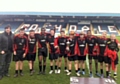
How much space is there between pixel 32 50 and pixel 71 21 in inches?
1100

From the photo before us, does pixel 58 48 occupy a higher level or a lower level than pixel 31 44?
lower

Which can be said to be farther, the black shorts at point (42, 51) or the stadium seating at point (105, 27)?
the stadium seating at point (105, 27)

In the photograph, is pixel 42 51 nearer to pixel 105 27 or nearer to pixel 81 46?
pixel 81 46

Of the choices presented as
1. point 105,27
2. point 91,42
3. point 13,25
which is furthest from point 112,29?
point 91,42

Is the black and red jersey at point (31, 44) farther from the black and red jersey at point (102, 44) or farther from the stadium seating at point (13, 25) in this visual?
the stadium seating at point (13, 25)

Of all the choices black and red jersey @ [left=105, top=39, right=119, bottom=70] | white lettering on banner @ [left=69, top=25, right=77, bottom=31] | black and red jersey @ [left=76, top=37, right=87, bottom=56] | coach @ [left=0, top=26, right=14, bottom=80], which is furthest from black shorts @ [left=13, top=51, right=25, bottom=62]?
white lettering on banner @ [left=69, top=25, right=77, bottom=31]

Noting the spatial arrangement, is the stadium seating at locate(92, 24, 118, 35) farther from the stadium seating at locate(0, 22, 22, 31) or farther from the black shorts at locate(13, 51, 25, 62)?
the black shorts at locate(13, 51, 25, 62)

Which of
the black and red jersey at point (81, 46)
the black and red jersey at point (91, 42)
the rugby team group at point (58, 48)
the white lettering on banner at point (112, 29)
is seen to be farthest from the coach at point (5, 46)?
the white lettering on banner at point (112, 29)

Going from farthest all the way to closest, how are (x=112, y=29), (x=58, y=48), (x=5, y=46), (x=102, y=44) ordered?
(x=112, y=29), (x=58, y=48), (x=102, y=44), (x=5, y=46)

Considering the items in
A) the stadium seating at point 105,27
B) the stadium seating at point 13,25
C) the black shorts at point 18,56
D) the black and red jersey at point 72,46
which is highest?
the black and red jersey at point 72,46

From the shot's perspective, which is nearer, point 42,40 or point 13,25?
point 42,40

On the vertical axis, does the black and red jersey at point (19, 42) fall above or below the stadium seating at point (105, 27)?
above

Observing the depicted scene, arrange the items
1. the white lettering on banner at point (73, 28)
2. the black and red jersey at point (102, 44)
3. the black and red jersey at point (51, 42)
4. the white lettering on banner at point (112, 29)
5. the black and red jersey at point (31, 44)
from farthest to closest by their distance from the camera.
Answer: the white lettering on banner at point (73, 28)
the white lettering on banner at point (112, 29)
the black and red jersey at point (51, 42)
the black and red jersey at point (31, 44)
the black and red jersey at point (102, 44)

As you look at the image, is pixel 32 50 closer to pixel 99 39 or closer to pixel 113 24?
pixel 99 39
